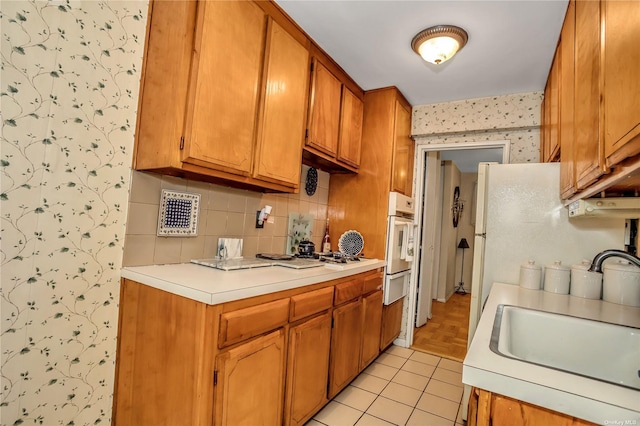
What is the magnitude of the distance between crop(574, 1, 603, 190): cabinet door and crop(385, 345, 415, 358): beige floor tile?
84.5 inches

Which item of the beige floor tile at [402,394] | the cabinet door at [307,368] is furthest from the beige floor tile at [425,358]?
the cabinet door at [307,368]

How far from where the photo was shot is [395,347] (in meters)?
3.00

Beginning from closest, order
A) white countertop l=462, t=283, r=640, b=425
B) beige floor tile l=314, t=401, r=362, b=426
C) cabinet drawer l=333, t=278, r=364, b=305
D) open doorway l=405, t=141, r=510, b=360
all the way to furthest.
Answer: white countertop l=462, t=283, r=640, b=425 < beige floor tile l=314, t=401, r=362, b=426 < cabinet drawer l=333, t=278, r=364, b=305 < open doorway l=405, t=141, r=510, b=360

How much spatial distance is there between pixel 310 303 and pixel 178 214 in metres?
0.86

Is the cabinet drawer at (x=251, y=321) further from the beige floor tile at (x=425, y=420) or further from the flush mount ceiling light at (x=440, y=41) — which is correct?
the flush mount ceiling light at (x=440, y=41)

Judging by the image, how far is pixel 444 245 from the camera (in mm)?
4969

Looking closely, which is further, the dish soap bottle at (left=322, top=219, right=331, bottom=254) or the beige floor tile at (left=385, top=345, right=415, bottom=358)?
the beige floor tile at (left=385, top=345, right=415, bottom=358)

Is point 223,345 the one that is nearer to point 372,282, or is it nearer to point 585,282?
point 372,282

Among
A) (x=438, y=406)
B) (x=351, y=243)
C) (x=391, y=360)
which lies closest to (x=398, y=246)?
(x=351, y=243)

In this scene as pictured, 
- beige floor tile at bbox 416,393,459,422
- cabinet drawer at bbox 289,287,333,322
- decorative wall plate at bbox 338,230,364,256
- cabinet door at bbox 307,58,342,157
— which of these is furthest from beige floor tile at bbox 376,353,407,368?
cabinet door at bbox 307,58,342,157

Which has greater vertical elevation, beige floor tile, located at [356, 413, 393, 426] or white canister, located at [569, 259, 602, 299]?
white canister, located at [569, 259, 602, 299]

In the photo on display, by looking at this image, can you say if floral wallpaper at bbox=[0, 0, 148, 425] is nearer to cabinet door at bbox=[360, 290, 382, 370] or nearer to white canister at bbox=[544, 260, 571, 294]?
cabinet door at bbox=[360, 290, 382, 370]

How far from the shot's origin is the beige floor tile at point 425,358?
8.82ft

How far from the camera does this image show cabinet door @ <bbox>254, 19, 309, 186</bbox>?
5.75 feet
